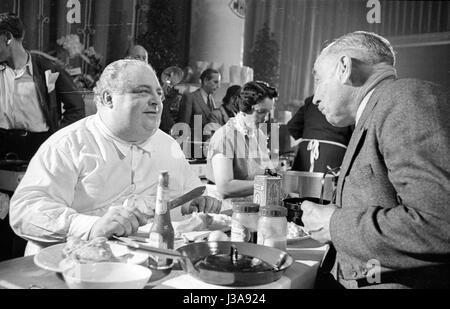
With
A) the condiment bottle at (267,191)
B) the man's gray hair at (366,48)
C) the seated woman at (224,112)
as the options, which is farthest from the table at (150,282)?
the seated woman at (224,112)

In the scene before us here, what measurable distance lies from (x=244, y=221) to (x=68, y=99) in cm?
129

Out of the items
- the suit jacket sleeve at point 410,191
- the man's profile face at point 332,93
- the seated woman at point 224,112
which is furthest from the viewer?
the seated woman at point 224,112

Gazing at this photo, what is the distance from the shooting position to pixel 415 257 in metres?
1.01

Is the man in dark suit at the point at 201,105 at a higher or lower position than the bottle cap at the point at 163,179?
higher

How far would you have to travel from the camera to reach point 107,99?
5.94ft

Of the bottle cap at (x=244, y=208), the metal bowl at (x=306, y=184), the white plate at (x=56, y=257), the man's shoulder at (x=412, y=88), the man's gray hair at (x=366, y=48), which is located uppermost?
the man's gray hair at (x=366, y=48)

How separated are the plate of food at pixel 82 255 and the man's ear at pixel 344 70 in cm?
81

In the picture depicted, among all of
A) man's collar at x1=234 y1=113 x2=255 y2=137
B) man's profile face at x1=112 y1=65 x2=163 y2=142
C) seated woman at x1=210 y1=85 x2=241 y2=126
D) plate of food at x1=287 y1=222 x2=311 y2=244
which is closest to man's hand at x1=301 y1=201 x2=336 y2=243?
plate of food at x1=287 y1=222 x2=311 y2=244

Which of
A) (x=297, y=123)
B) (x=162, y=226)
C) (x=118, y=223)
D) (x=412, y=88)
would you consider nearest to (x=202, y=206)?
(x=118, y=223)

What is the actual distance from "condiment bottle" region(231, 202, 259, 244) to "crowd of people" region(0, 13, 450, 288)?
186 millimetres

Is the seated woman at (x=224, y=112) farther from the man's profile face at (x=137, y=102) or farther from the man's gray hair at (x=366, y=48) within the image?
the man's gray hair at (x=366, y=48)

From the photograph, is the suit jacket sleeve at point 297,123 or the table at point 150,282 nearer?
the table at point 150,282

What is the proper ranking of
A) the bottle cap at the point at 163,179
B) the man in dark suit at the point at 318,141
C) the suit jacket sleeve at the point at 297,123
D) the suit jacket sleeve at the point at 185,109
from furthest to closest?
1. the suit jacket sleeve at the point at 185,109
2. the suit jacket sleeve at the point at 297,123
3. the man in dark suit at the point at 318,141
4. the bottle cap at the point at 163,179

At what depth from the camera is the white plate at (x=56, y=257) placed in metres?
1.03
